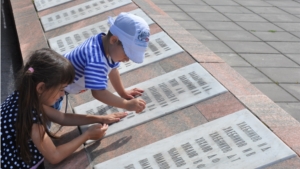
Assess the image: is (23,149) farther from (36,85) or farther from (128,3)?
(128,3)

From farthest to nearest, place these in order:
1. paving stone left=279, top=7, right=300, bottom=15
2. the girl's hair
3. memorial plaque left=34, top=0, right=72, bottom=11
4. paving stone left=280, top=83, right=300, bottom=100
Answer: paving stone left=279, top=7, right=300, bottom=15
memorial plaque left=34, top=0, right=72, bottom=11
paving stone left=280, top=83, right=300, bottom=100
the girl's hair

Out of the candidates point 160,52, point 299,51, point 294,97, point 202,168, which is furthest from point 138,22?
point 299,51

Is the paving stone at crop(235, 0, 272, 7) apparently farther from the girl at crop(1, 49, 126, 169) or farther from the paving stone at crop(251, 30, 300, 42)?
the girl at crop(1, 49, 126, 169)

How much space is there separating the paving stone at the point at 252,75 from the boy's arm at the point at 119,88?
4.36 ft

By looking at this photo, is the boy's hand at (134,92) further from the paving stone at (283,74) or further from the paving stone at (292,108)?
the paving stone at (283,74)

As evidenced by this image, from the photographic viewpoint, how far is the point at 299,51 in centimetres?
554

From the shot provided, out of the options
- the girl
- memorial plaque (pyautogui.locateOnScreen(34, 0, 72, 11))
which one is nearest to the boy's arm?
the girl

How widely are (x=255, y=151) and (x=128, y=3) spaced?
3.58 meters

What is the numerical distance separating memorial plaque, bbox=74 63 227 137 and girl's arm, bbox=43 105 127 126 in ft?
0.19

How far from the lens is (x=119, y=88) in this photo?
11.9 feet

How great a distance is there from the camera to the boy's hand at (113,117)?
3.40 metres

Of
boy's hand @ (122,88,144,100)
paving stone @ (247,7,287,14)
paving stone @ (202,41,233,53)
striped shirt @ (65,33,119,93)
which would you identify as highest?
striped shirt @ (65,33,119,93)

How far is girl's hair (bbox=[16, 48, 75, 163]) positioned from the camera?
9.01 feet

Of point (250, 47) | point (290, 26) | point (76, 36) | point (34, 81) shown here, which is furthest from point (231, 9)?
point (34, 81)
